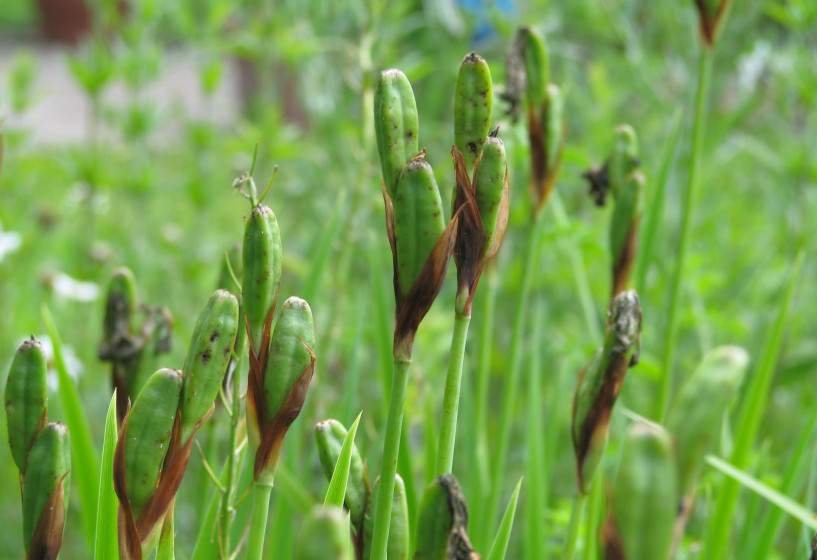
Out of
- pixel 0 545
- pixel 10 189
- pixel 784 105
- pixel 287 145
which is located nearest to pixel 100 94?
pixel 10 189

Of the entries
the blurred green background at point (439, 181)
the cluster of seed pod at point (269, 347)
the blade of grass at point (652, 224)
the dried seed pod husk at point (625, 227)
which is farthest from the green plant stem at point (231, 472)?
the blurred green background at point (439, 181)

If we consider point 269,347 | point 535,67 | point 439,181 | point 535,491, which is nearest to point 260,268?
point 269,347

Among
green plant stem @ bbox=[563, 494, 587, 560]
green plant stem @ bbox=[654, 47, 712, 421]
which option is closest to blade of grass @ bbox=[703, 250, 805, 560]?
green plant stem @ bbox=[654, 47, 712, 421]

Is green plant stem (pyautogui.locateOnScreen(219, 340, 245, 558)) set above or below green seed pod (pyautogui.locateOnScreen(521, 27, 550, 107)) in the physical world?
below

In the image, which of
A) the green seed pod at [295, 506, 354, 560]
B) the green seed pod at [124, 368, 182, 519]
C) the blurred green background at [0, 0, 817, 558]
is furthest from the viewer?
the blurred green background at [0, 0, 817, 558]

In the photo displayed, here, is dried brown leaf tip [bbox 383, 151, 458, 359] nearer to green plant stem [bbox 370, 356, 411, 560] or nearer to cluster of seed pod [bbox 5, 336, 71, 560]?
green plant stem [bbox 370, 356, 411, 560]

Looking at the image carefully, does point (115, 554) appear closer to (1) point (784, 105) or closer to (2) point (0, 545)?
(2) point (0, 545)
